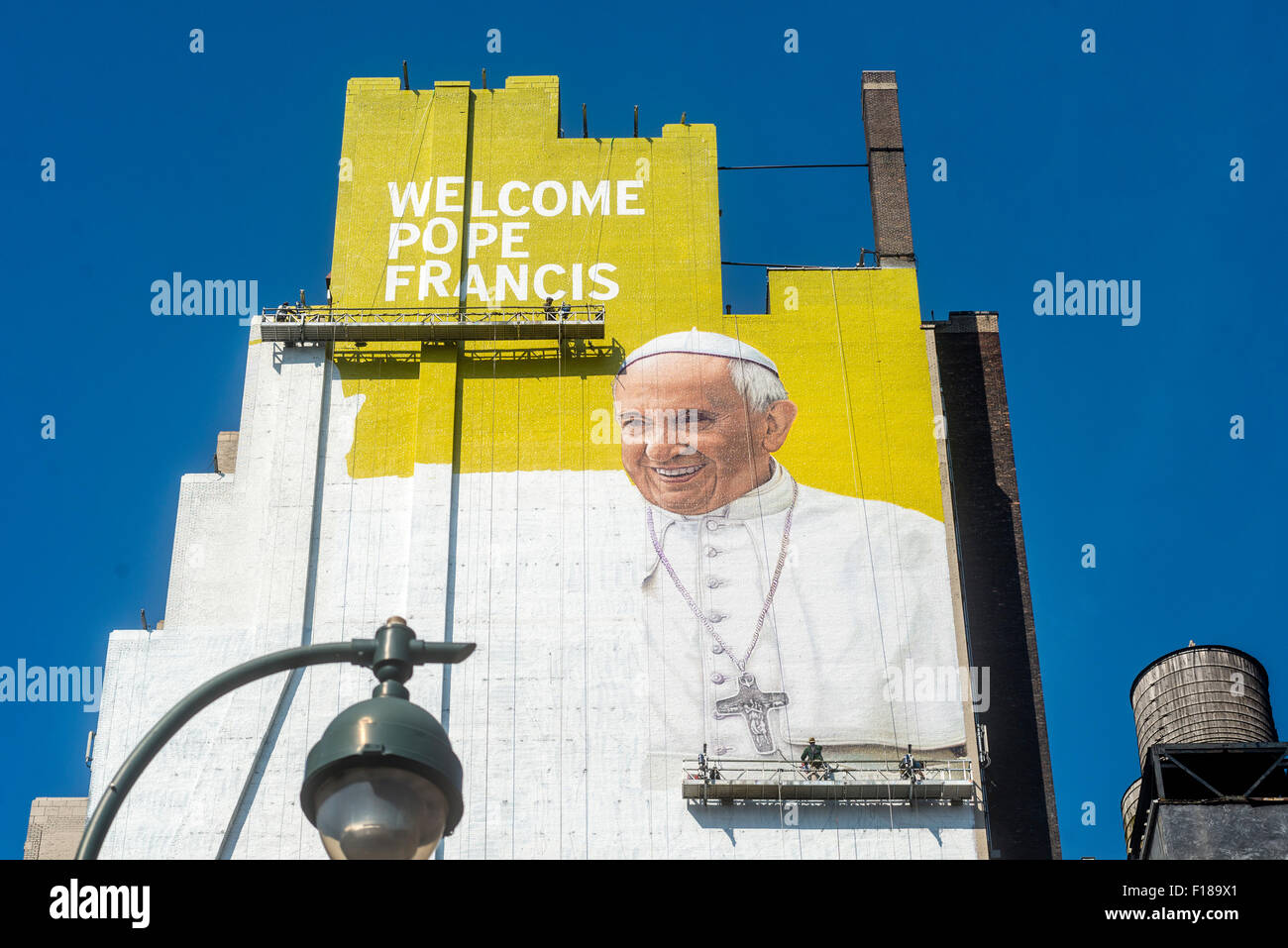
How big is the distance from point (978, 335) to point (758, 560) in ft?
42.1

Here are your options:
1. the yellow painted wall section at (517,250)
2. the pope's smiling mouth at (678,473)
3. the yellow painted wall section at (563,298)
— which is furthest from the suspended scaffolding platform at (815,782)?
the yellow painted wall section at (517,250)

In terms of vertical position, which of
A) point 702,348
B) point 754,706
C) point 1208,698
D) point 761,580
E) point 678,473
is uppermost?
point 702,348

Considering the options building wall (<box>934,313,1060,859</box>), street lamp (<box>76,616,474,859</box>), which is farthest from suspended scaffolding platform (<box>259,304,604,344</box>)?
street lamp (<box>76,616,474,859</box>)

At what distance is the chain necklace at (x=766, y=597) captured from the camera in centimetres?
4722

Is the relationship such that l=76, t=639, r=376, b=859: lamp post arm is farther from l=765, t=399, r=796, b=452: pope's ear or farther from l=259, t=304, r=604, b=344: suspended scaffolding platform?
l=259, t=304, r=604, b=344: suspended scaffolding platform

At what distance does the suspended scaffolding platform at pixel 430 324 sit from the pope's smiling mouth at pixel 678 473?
500cm

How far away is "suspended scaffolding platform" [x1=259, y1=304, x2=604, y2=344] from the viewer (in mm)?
51719

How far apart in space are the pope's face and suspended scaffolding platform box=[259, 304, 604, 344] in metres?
2.51

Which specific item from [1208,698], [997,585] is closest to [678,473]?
[997,585]

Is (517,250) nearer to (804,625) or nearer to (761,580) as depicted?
(761,580)

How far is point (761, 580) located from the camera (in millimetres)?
48188

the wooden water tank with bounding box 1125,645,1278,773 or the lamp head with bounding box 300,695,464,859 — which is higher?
the wooden water tank with bounding box 1125,645,1278,773

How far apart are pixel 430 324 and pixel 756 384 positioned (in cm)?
1037
